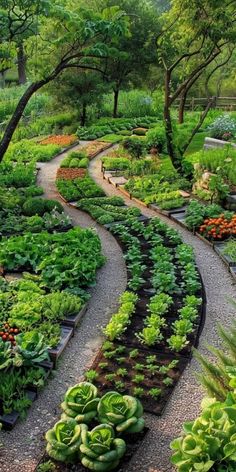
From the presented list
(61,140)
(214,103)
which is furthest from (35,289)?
(214,103)

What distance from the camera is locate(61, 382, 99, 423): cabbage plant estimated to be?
5.03 meters

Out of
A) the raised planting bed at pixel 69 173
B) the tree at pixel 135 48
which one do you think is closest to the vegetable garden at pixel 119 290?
the raised planting bed at pixel 69 173

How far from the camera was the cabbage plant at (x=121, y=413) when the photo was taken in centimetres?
489

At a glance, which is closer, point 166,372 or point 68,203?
point 166,372

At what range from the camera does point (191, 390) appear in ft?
19.1

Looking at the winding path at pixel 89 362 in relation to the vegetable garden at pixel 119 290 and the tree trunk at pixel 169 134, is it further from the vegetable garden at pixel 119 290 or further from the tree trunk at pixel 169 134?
the tree trunk at pixel 169 134

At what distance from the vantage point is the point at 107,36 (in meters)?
Result: 10.6

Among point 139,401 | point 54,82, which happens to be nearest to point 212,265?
point 139,401

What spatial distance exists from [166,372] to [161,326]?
1.00m

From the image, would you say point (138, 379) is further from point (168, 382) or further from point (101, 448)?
point (101, 448)

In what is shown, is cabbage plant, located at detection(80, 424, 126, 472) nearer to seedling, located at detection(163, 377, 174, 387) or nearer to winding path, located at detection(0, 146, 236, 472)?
winding path, located at detection(0, 146, 236, 472)

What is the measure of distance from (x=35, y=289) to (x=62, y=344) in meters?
1.30

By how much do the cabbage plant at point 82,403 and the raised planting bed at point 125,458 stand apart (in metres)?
0.42

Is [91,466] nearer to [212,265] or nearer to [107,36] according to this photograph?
[212,265]
